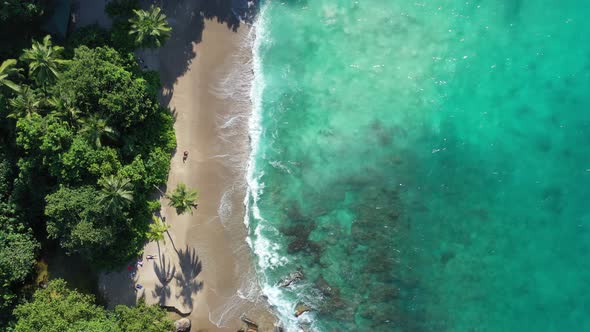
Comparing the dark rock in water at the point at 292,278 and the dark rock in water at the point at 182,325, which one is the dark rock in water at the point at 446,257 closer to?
the dark rock in water at the point at 292,278

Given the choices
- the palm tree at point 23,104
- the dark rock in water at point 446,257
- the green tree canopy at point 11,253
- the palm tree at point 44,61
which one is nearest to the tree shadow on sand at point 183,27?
the palm tree at point 44,61

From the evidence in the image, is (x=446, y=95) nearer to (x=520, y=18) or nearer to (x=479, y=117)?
(x=479, y=117)

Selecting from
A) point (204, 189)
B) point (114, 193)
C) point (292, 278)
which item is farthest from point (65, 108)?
point (292, 278)

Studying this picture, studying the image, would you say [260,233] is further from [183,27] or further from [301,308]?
[183,27]

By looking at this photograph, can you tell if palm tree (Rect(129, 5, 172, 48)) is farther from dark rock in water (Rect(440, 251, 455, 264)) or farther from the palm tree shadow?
dark rock in water (Rect(440, 251, 455, 264))

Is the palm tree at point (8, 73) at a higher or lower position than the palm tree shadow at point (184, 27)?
lower

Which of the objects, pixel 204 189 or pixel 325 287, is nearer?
pixel 204 189
